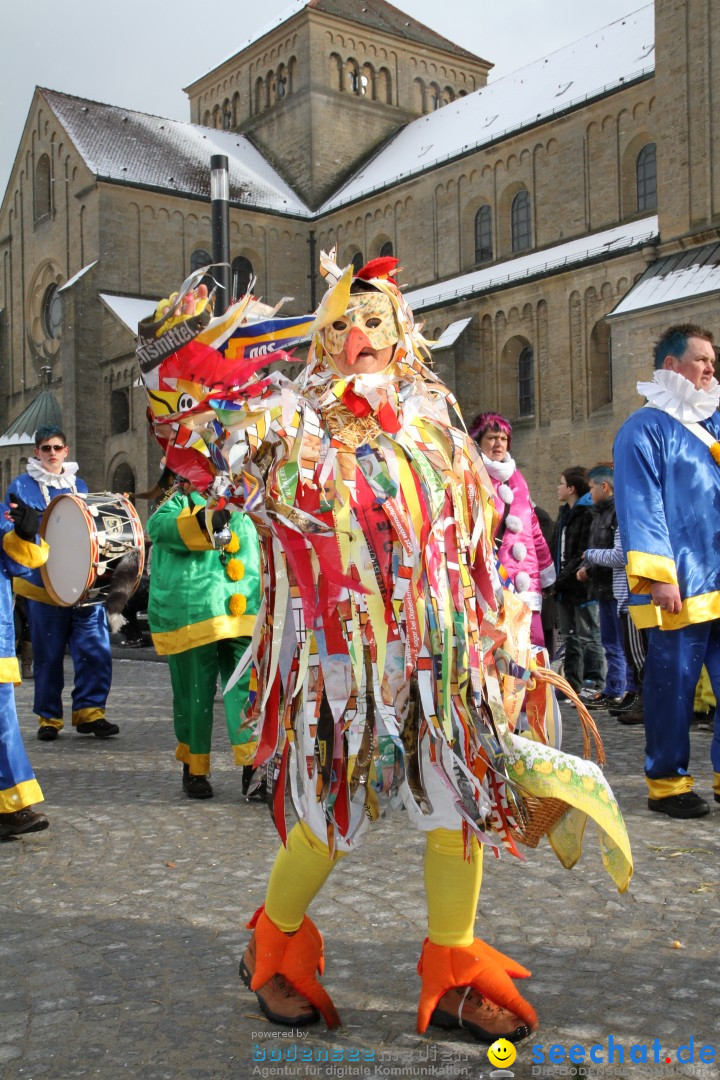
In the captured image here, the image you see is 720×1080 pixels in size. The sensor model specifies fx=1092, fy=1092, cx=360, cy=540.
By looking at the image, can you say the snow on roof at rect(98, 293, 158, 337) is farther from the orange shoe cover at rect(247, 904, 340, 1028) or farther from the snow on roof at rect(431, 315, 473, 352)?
the orange shoe cover at rect(247, 904, 340, 1028)

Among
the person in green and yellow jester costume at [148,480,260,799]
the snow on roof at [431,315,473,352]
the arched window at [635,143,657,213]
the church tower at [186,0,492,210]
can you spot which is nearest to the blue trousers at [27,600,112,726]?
the person in green and yellow jester costume at [148,480,260,799]

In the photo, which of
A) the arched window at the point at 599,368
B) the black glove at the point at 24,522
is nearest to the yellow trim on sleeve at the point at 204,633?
the black glove at the point at 24,522

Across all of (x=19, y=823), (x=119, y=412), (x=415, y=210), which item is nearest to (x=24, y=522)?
(x=19, y=823)

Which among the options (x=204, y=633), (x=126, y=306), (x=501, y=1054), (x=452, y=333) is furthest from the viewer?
(x=126, y=306)

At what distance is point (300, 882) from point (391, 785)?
37 centimetres

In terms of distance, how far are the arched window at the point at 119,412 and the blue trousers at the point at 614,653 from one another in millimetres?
30088

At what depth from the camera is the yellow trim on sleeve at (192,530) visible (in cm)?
542

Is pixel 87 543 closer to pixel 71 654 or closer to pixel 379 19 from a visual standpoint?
pixel 71 654

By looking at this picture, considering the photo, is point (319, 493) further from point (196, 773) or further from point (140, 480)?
point (140, 480)

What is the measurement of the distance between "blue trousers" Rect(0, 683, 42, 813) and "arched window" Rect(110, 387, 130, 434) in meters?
32.9

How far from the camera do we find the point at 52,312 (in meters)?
42.0

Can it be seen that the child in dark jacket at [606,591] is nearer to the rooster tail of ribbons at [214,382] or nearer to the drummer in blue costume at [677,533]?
the drummer in blue costume at [677,533]

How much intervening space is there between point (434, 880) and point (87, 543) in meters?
3.71

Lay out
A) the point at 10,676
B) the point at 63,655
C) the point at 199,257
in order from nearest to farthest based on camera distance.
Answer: the point at 10,676 → the point at 63,655 → the point at 199,257
